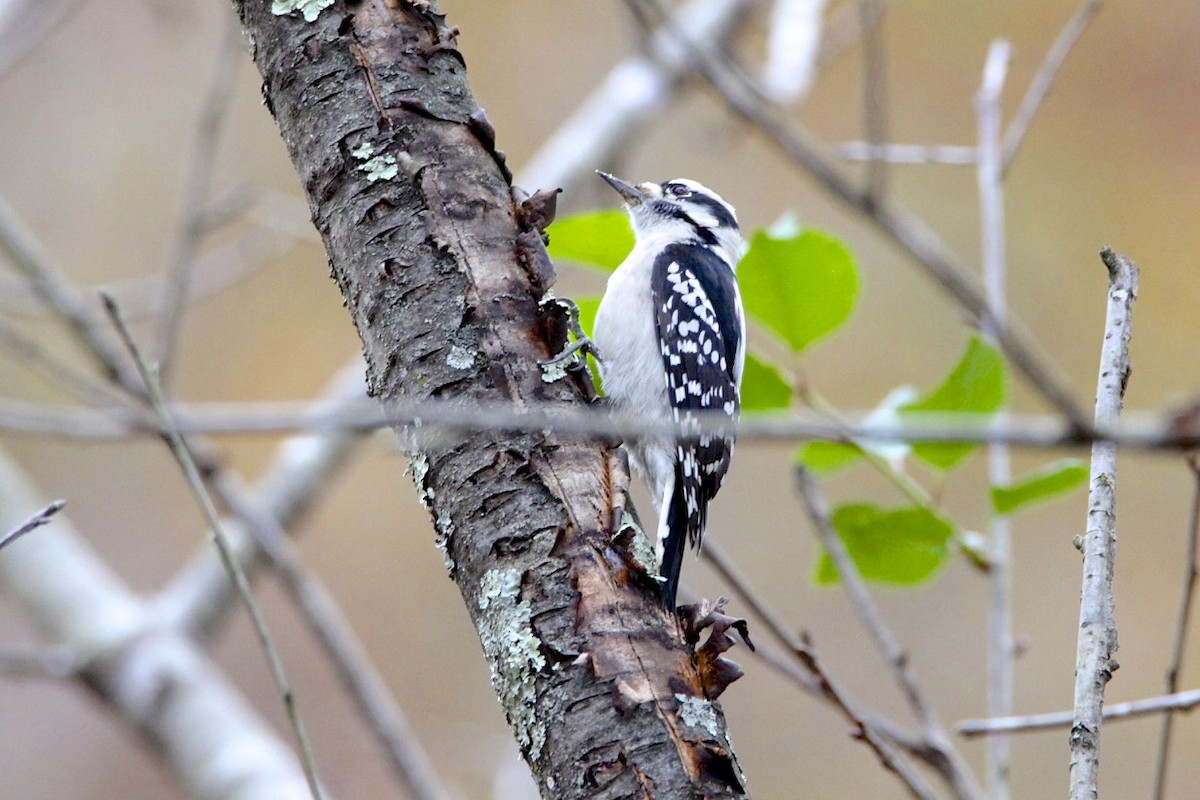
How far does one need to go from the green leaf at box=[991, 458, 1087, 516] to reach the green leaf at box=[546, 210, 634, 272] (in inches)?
31.9

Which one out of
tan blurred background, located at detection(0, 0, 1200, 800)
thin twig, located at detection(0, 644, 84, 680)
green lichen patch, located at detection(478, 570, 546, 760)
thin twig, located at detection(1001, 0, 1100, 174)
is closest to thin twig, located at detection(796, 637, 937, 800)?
green lichen patch, located at detection(478, 570, 546, 760)

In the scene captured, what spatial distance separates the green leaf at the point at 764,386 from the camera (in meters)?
1.89

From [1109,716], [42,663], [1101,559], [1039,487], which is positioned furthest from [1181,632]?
[42,663]

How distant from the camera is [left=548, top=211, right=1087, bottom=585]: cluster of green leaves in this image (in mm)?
1756

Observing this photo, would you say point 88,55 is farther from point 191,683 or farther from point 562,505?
point 562,505

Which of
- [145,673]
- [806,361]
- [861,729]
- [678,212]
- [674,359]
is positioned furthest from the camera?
[806,361]

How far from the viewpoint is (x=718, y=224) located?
368cm

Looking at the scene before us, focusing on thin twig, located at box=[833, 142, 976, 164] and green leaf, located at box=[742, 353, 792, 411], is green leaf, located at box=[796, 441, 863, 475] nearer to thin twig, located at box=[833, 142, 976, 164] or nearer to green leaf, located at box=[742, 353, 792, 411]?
green leaf, located at box=[742, 353, 792, 411]

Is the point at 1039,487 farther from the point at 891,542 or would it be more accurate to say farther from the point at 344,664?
the point at 344,664

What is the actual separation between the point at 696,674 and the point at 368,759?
473cm

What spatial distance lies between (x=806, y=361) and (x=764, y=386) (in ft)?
15.0

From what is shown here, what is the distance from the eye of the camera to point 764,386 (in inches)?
74.9

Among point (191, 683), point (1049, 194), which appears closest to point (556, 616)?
point (191, 683)

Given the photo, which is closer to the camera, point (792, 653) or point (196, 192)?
point (792, 653)
